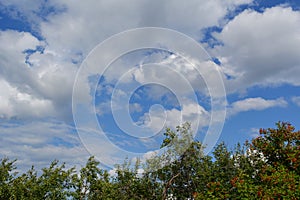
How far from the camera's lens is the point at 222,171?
32438 millimetres

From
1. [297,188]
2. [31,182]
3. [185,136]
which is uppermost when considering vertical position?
[185,136]

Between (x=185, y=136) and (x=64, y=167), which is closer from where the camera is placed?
(x=185, y=136)

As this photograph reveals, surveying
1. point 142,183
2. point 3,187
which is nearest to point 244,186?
point 142,183

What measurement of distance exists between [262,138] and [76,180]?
58.8ft

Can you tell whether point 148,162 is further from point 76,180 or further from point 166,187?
point 76,180

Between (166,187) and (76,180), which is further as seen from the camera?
(76,180)

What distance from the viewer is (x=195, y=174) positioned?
3231 centimetres

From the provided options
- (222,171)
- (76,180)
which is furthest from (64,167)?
(222,171)

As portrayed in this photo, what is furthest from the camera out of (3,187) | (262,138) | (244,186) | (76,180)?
(76,180)

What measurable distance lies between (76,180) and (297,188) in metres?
21.1

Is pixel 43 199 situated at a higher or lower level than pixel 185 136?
lower

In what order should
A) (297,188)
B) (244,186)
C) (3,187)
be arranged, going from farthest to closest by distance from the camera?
1. (3,187)
2. (244,186)
3. (297,188)

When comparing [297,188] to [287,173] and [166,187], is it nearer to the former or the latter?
[287,173]

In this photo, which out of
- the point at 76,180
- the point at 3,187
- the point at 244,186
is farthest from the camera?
the point at 76,180
